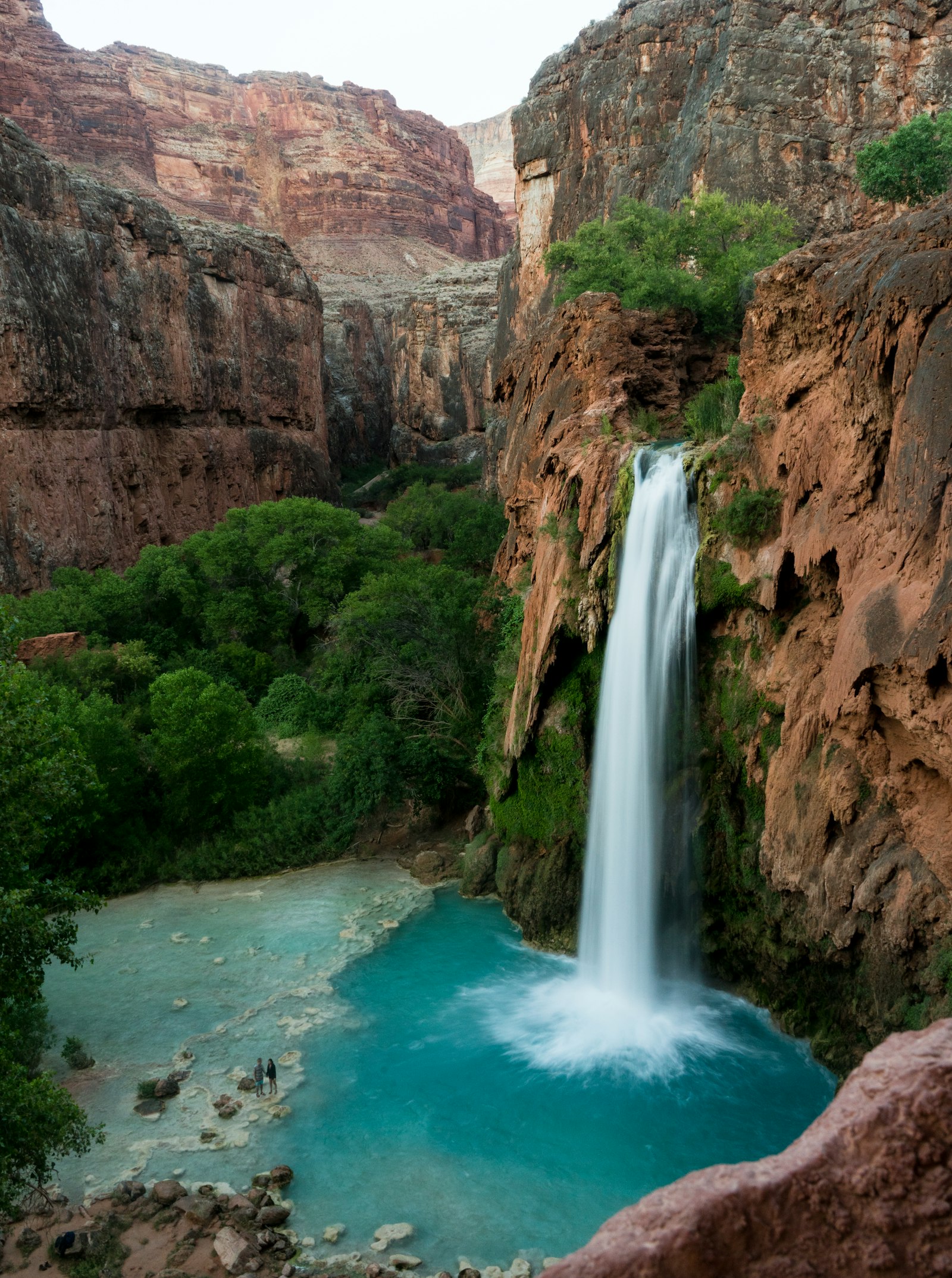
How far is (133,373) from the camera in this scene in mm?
47219

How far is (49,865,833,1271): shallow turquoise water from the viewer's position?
A: 1191 cm

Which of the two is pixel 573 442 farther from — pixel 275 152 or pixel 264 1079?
pixel 275 152

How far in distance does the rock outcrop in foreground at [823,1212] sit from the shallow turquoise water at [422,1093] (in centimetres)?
860

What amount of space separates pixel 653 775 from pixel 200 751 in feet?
42.0

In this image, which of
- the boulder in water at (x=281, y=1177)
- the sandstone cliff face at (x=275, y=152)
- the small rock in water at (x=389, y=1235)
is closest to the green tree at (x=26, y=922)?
the boulder in water at (x=281, y=1177)

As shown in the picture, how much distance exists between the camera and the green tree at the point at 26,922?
972 centimetres

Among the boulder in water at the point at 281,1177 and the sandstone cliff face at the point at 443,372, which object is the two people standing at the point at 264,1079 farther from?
the sandstone cliff face at the point at 443,372

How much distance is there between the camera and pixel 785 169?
4072cm

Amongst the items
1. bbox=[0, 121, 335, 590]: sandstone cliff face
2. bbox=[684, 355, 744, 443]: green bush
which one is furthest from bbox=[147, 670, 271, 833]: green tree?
bbox=[0, 121, 335, 590]: sandstone cliff face

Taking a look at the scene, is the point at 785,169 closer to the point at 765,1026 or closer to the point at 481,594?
the point at 481,594

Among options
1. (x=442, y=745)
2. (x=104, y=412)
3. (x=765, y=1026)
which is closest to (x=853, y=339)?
(x=765, y=1026)

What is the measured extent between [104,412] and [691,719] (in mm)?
37588

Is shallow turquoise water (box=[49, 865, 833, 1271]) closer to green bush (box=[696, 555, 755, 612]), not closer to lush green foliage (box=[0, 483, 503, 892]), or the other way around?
lush green foliage (box=[0, 483, 503, 892])

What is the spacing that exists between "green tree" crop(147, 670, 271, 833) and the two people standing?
11.0 metres
